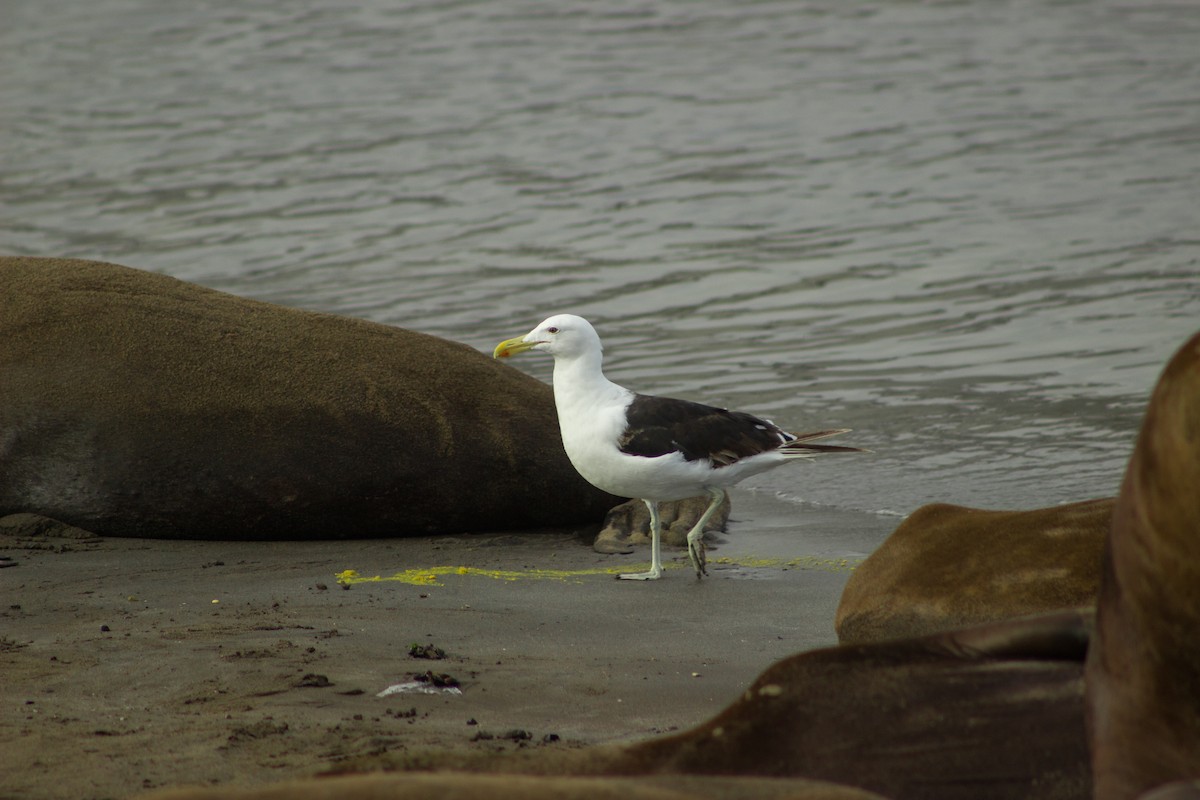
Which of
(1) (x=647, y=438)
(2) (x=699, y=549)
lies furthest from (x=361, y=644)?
(1) (x=647, y=438)

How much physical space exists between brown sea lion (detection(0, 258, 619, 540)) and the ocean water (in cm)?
168

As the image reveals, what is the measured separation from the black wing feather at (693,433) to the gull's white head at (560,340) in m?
0.31

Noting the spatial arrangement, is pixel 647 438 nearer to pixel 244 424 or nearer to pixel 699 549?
pixel 699 549

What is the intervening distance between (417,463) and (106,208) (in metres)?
10.6

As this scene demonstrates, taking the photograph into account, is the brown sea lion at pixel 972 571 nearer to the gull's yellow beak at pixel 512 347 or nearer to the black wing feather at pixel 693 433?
the black wing feather at pixel 693 433

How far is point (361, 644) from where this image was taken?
455cm

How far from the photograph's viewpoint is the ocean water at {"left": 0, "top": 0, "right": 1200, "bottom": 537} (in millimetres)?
8750

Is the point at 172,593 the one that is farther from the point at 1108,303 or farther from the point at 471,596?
the point at 1108,303

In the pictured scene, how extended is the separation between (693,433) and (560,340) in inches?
28.0

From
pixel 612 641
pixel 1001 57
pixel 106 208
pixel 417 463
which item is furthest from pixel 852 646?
pixel 1001 57

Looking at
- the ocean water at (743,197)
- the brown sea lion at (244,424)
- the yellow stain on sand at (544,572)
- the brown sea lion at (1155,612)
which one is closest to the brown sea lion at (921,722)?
the brown sea lion at (1155,612)

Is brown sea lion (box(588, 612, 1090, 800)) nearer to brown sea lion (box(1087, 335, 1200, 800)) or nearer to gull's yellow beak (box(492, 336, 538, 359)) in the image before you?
brown sea lion (box(1087, 335, 1200, 800))

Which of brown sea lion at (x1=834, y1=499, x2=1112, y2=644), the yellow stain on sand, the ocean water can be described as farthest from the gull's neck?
brown sea lion at (x1=834, y1=499, x2=1112, y2=644)

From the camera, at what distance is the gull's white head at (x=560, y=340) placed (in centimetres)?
655
